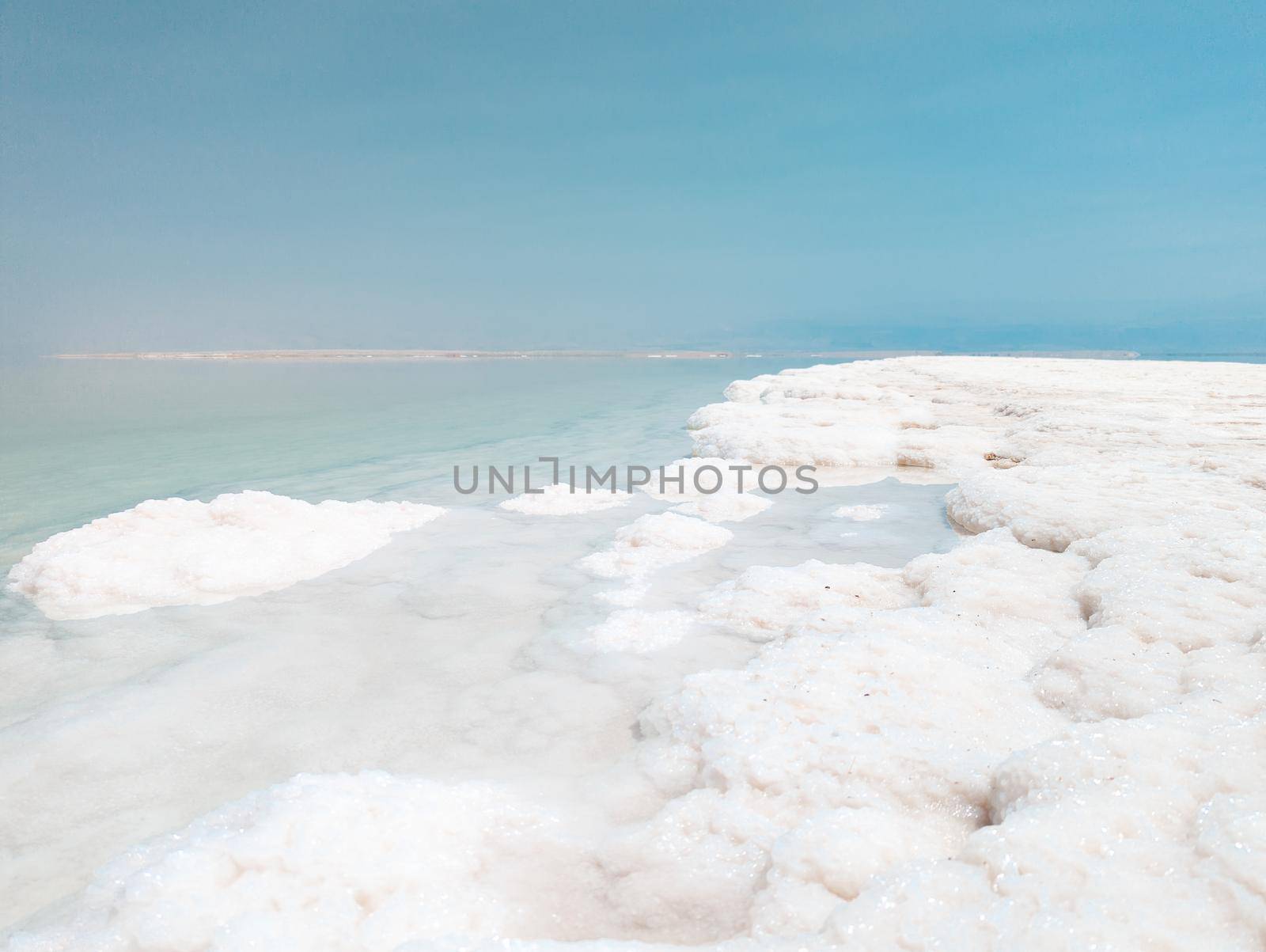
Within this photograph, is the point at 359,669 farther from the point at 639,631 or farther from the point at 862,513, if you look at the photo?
the point at 862,513

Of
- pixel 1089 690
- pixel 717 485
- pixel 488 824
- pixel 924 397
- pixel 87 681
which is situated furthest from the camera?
pixel 924 397

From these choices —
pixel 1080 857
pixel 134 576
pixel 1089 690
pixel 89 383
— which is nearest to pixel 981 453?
pixel 1089 690

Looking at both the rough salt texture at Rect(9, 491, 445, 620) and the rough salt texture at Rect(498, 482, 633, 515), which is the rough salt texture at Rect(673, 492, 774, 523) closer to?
the rough salt texture at Rect(498, 482, 633, 515)

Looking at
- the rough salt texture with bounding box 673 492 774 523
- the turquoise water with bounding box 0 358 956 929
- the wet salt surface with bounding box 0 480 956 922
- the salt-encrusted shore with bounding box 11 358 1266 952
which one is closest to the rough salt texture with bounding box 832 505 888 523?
the turquoise water with bounding box 0 358 956 929

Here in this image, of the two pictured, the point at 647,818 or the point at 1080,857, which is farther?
the point at 647,818

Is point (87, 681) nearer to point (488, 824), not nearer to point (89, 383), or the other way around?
point (488, 824)

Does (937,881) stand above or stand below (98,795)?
above

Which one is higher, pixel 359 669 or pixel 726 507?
pixel 726 507

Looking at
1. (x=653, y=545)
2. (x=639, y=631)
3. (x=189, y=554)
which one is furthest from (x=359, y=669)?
(x=653, y=545)
